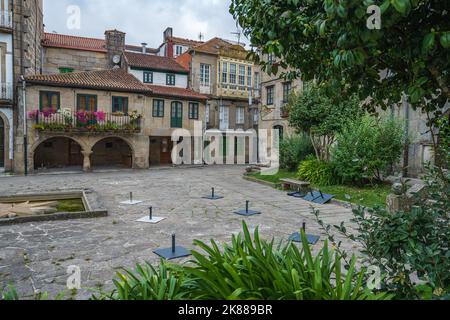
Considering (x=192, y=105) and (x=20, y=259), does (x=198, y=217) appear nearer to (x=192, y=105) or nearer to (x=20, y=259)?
(x=20, y=259)

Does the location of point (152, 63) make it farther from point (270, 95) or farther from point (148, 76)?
point (270, 95)

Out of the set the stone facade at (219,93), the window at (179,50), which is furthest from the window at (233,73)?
the window at (179,50)

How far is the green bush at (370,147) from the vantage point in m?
13.2

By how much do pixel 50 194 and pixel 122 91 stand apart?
13.2 meters

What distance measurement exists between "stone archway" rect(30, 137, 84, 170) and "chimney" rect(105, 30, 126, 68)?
8320 millimetres

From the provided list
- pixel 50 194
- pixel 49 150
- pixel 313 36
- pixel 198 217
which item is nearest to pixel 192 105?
pixel 49 150

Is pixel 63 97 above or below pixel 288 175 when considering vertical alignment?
above

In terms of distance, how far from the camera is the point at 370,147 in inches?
523

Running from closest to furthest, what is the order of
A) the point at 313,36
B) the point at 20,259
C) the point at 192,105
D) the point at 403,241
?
the point at 403,241 < the point at 313,36 < the point at 20,259 < the point at 192,105

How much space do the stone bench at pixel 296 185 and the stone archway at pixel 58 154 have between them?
15995 millimetres

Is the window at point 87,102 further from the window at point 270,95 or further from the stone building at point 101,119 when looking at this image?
the window at point 270,95

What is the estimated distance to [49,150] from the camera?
2472cm

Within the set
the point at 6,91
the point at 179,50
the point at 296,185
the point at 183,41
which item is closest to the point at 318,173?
the point at 296,185

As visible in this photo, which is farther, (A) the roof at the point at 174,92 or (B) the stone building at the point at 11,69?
(A) the roof at the point at 174,92
